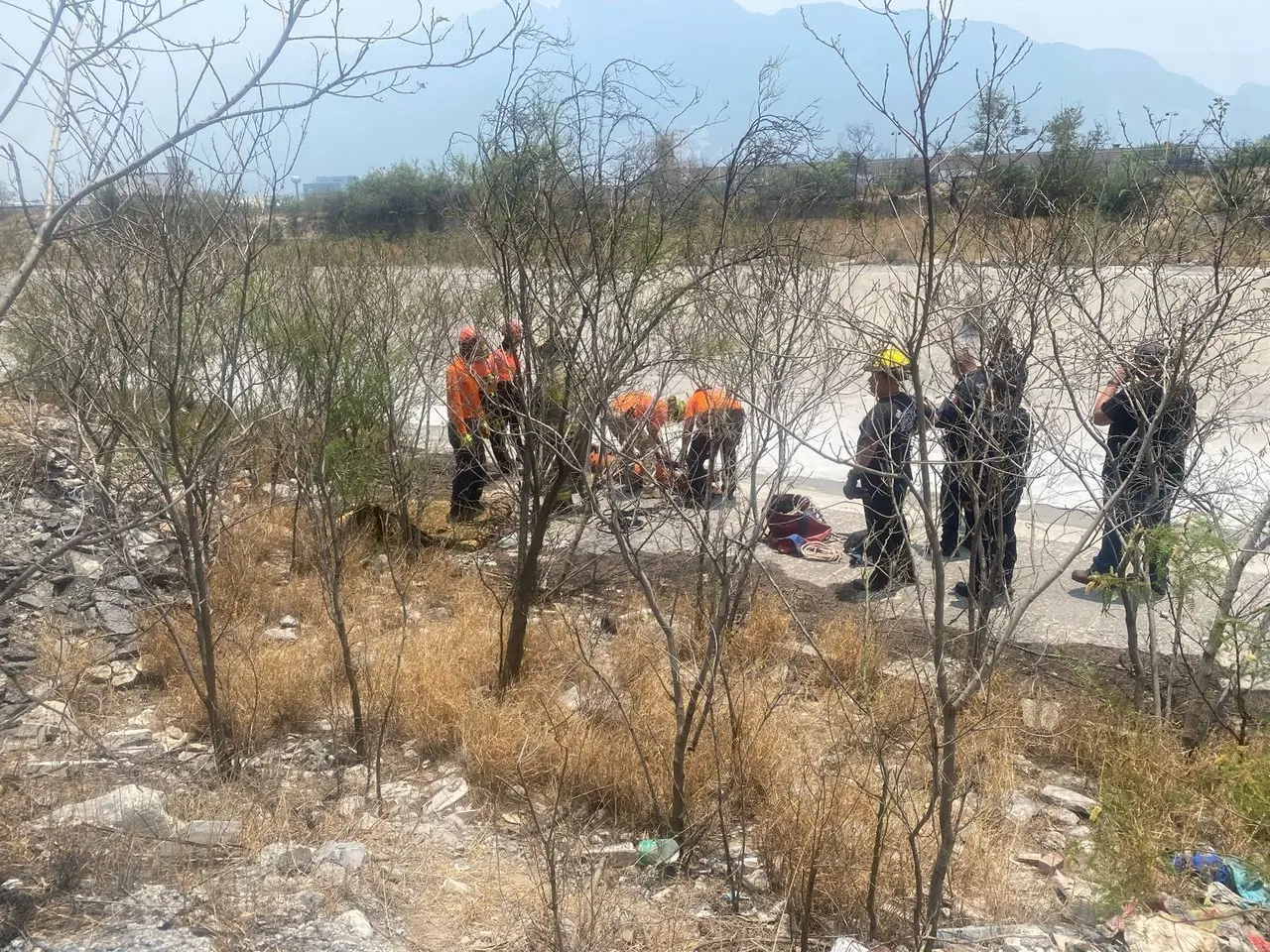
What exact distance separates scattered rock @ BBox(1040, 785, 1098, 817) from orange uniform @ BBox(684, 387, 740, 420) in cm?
224

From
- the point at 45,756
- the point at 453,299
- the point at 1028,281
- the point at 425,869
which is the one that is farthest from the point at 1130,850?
the point at 453,299

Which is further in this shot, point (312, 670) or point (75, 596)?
point (75, 596)

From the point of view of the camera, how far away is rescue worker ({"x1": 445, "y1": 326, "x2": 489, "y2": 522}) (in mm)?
6086

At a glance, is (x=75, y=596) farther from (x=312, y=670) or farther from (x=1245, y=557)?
(x=1245, y=557)

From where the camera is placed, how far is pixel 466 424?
24.0ft

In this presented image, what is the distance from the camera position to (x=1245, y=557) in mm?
3846

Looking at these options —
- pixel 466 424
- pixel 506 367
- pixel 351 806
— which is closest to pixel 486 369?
pixel 466 424

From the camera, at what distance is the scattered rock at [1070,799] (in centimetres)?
418

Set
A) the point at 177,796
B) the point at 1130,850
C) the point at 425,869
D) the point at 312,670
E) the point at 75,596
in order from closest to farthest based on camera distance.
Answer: the point at 1130,850 → the point at 425,869 → the point at 177,796 → the point at 312,670 → the point at 75,596

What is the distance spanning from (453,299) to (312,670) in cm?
473

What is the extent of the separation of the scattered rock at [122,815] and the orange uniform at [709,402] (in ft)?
9.42

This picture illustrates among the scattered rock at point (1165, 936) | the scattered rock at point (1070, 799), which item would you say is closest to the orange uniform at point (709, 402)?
the scattered rock at point (1070, 799)

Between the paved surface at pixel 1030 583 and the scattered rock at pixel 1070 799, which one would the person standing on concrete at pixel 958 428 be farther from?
the scattered rock at pixel 1070 799

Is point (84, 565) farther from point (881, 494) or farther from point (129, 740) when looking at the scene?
point (881, 494)
